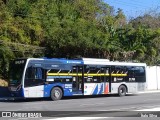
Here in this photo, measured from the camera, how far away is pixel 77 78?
27.1 metres

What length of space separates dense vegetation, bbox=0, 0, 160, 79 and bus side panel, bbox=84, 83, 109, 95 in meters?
8.02

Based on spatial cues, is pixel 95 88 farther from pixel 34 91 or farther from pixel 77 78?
pixel 34 91

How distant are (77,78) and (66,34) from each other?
32.8 ft

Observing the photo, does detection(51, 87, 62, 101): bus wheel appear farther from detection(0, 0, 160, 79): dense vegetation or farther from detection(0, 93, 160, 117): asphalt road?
detection(0, 0, 160, 79): dense vegetation

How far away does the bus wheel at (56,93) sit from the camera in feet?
83.8

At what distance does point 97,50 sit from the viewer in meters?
38.0

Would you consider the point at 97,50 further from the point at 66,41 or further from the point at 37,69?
the point at 37,69

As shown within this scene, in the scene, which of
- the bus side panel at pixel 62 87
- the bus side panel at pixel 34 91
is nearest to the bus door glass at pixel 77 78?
the bus side panel at pixel 62 87

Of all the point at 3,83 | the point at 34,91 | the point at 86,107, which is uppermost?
the point at 3,83

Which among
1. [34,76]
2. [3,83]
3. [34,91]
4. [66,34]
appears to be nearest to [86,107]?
[34,91]

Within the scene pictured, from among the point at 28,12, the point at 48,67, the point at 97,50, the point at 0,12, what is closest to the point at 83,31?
the point at 97,50

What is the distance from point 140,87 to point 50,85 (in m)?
9.08

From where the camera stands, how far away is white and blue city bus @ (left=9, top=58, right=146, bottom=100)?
80.4ft

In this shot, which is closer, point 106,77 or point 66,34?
point 106,77
